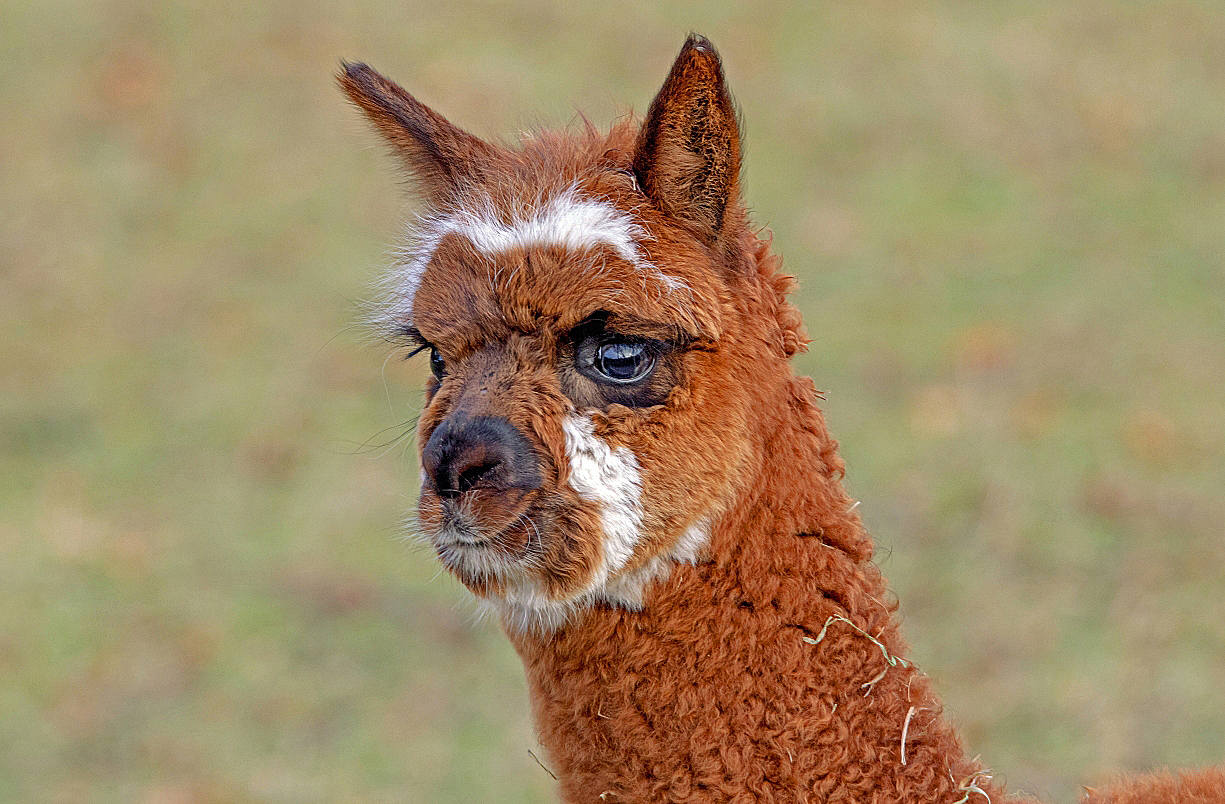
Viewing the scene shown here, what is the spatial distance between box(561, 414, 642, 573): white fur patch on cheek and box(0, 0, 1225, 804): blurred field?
53.2 inches

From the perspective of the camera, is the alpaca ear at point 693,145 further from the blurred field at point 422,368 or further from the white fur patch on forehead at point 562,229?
the blurred field at point 422,368

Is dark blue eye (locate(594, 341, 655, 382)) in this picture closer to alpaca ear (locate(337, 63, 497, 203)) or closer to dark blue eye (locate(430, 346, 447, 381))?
dark blue eye (locate(430, 346, 447, 381))

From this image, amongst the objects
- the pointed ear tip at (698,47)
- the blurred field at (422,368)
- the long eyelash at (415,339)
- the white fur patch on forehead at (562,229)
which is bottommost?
the long eyelash at (415,339)

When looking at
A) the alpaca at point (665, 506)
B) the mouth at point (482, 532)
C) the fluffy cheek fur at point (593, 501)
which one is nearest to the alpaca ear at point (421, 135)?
the alpaca at point (665, 506)

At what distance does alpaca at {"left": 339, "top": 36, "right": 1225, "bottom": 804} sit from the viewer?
2.31 metres

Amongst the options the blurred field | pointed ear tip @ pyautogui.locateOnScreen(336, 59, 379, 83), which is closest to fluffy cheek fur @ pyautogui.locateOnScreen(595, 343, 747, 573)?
pointed ear tip @ pyautogui.locateOnScreen(336, 59, 379, 83)

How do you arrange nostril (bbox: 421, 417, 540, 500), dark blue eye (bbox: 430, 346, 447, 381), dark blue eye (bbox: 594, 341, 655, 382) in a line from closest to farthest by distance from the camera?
nostril (bbox: 421, 417, 540, 500) < dark blue eye (bbox: 594, 341, 655, 382) < dark blue eye (bbox: 430, 346, 447, 381)

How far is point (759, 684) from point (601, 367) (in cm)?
68

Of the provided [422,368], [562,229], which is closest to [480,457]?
[562,229]

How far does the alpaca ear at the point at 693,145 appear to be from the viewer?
Answer: 7.57 feet

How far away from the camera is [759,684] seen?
234 cm

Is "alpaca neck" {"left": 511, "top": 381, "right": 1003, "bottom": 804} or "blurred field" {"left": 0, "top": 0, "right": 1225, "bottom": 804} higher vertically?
"blurred field" {"left": 0, "top": 0, "right": 1225, "bottom": 804}

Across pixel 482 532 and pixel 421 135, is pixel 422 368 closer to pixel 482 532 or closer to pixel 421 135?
Result: pixel 421 135

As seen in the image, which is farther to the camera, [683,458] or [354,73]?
[354,73]
